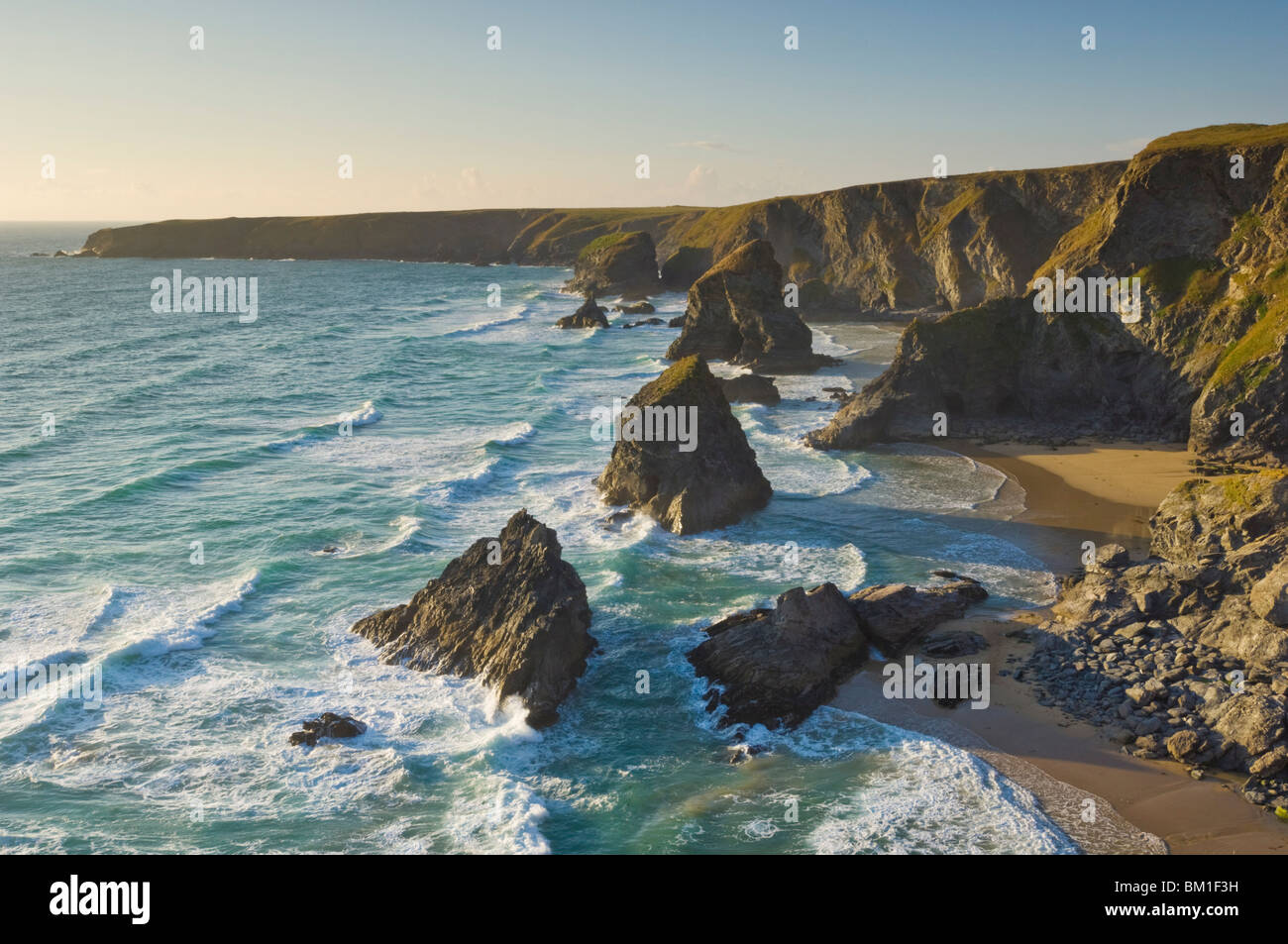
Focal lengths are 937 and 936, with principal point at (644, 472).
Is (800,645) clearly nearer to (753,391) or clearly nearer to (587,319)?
(753,391)

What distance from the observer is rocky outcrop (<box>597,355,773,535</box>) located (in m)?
36.7

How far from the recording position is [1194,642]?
2434cm

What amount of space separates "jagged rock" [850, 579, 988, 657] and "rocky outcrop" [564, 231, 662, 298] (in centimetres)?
10218

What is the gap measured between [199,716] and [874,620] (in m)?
18.3

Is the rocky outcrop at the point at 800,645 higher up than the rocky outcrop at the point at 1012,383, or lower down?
lower down

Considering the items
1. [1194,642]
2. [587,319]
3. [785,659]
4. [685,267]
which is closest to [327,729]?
[785,659]

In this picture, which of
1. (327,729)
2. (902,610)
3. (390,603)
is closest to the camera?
(327,729)

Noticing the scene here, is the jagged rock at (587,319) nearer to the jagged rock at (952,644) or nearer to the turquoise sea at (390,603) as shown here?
the turquoise sea at (390,603)

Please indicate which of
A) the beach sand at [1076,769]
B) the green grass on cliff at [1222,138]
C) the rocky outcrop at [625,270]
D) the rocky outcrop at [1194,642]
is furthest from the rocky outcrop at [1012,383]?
the rocky outcrop at [625,270]

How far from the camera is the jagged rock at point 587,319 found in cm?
9829

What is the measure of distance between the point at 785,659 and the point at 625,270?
110810 millimetres

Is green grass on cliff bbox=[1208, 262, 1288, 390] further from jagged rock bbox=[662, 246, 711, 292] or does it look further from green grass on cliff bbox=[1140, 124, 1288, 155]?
jagged rock bbox=[662, 246, 711, 292]

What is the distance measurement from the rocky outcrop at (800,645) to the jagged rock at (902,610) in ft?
0.09
